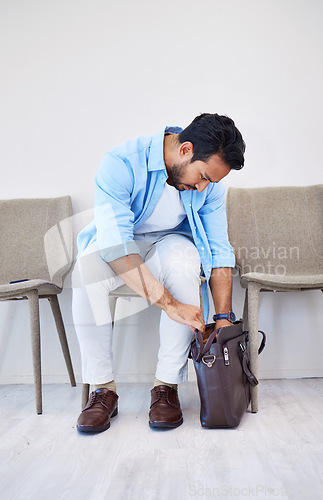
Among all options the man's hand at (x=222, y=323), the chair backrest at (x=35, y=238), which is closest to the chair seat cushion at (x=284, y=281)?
the man's hand at (x=222, y=323)

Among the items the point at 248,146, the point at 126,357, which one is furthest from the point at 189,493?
the point at 248,146

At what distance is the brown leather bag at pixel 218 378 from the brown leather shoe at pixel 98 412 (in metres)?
0.27

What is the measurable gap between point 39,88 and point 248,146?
0.96m

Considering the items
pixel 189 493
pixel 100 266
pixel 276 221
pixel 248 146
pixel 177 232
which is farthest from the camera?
pixel 248 146

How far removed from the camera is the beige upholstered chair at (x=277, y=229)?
1.82 metres

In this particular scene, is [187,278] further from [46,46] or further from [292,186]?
[46,46]

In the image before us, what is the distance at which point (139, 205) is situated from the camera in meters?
1.49

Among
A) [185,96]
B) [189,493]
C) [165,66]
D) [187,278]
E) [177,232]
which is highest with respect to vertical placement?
[165,66]

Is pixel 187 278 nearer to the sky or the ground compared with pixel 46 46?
nearer to the ground

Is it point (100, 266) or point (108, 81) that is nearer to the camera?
point (100, 266)

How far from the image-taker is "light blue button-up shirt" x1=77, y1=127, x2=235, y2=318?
1371mm

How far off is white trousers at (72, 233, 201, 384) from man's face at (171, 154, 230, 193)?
0.21 meters

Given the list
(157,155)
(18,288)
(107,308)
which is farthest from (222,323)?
(18,288)

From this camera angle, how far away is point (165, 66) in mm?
2029
